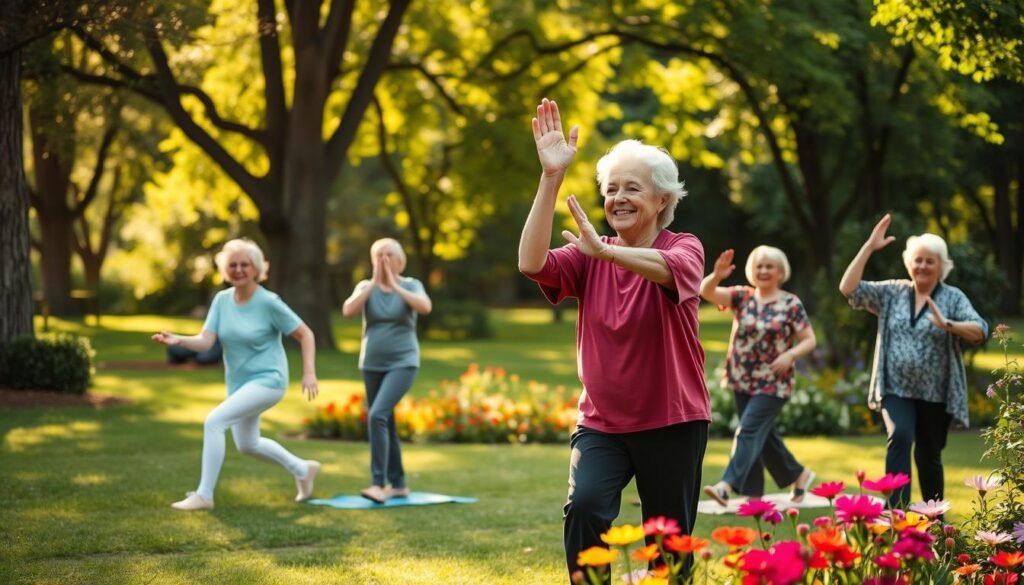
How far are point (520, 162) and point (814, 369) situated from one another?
1336 cm

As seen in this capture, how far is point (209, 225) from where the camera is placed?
151 ft

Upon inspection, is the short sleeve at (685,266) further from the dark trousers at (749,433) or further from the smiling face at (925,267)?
the dark trousers at (749,433)

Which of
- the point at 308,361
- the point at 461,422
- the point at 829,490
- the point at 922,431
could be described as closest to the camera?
the point at 829,490

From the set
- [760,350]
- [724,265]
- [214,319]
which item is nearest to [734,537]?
[724,265]

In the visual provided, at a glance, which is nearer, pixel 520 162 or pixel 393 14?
pixel 393 14

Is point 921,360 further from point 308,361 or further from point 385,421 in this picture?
point 308,361

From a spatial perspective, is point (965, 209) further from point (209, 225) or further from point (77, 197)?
point (77, 197)

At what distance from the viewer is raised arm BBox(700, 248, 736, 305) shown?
750 centimetres

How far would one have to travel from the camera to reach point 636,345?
4.62 m

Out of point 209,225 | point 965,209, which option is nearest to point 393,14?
point 209,225

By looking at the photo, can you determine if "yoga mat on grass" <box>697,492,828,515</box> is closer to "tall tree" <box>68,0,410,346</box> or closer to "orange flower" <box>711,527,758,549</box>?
"orange flower" <box>711,527,758,549</box>

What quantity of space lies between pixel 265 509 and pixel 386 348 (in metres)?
1.58

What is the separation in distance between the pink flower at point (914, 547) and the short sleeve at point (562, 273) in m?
1.53

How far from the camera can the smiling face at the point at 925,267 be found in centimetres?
784
